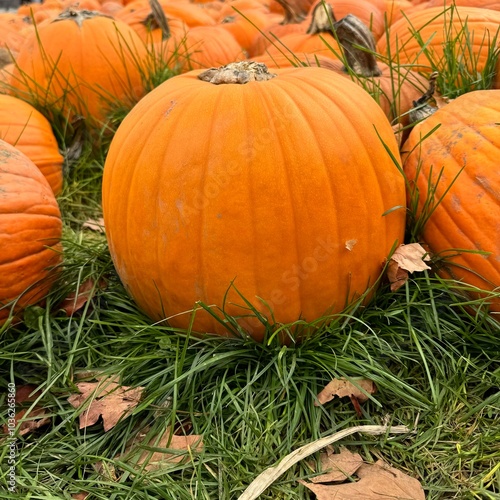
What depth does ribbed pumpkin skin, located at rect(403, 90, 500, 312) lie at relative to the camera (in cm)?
191

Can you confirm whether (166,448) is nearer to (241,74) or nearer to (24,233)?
(24,233)

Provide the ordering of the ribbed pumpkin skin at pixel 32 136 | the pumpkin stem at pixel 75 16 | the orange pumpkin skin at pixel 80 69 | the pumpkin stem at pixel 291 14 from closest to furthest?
the ribbed pumpkin skin at pixel 32 136
the orange pumpkin skin at pixel 80 69
the pumpkin stem at pixel 75 16
the pumpkin stem at pixel 291 14

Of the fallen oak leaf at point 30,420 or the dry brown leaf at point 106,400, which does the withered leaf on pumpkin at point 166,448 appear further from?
the fallen oak leaf at point 30,420

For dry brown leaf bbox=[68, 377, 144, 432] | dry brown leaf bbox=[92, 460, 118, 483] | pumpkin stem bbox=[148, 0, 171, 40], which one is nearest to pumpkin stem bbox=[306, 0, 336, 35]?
pumpkin stem bbox=[148, 0, 171, 40]

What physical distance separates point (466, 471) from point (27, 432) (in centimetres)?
130

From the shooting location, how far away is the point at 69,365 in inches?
75.4

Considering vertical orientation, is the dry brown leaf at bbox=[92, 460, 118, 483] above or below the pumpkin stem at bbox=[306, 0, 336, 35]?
below

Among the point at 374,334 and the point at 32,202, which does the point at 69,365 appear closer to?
the point at 32,202

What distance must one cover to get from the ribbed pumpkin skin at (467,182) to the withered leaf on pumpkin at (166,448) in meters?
1.03

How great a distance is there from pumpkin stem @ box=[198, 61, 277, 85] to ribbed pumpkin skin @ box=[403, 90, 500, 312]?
2.01 feet

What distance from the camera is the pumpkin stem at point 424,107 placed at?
235 centimetres

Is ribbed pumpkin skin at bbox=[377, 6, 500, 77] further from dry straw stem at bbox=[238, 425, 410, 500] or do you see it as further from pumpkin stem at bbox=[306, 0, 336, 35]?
dry straw stem at bbox=[238, 425, 410, 500]

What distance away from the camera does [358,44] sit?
265cm

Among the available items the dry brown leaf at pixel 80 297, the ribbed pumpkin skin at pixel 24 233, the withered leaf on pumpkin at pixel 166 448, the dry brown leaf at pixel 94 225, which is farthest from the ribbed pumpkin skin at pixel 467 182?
the dry brown leaf at pixel 94 225
